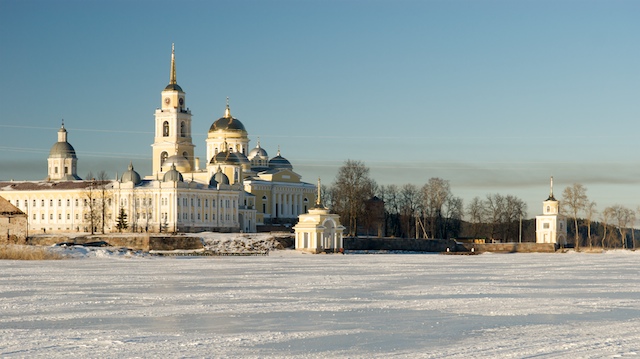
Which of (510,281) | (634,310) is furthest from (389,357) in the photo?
(510,281)

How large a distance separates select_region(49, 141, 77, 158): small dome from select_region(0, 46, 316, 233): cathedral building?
11 centimetres

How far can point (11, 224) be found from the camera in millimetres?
70688

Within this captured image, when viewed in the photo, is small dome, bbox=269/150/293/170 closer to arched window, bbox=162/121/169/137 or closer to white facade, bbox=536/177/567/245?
arched window, bbox=162/121/169/137

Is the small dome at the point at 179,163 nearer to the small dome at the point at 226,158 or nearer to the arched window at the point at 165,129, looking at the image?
the small dome at the point at 226,158

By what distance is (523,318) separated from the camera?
20.5 metres

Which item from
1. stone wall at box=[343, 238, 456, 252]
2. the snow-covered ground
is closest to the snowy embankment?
stone wall at box=[343, 238, 456, 252]

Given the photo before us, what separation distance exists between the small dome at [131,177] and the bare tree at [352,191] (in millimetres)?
18510

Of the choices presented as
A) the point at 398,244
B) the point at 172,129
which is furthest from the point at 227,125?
the point at 398,244

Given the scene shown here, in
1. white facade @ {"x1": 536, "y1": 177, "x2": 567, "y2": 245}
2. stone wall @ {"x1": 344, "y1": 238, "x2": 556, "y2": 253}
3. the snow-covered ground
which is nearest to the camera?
the snow-covered ground

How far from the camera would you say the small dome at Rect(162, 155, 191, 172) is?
352 ft

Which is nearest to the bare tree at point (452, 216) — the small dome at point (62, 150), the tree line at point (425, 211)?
the tree line at point (425, 211)

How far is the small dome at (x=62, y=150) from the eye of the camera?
371 ft

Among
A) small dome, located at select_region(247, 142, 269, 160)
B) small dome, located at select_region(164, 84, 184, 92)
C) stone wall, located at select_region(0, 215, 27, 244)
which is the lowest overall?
→ stone wall, located at select_region(0, 215, 27, 244)

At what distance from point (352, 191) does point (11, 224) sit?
114ft
